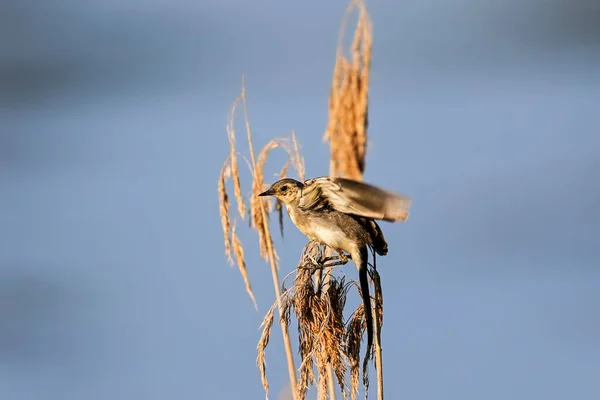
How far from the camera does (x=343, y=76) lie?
3795mm

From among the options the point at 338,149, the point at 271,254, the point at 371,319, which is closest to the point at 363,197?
the point at 371,319

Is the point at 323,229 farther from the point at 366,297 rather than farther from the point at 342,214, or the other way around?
the point at 366,297

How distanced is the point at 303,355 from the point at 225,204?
0.77m

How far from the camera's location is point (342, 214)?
2.74m

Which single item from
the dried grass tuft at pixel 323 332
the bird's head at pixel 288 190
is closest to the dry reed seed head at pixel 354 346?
the dried grass tuft at pixel 323 332

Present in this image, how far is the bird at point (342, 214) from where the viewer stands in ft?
8.38

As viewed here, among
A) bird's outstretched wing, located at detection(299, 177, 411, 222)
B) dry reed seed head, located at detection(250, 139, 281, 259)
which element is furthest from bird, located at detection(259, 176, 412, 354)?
dry reed seed head, located at detection(250, 139, 281, 259)

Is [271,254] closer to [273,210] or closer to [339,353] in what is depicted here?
[273,210]

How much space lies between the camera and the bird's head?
2896 millimetres

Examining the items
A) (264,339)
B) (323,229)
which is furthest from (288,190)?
(264,339)

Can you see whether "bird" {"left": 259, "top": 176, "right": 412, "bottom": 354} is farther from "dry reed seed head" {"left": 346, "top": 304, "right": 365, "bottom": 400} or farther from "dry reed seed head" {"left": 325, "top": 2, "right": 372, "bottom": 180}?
"dry reed seed head" {"left": 325, "top": 2, "right": 372, "bottom": 180}

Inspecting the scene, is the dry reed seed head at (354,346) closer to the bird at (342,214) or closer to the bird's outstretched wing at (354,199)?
the bird at (342,214)

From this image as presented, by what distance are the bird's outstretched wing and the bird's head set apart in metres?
0.03

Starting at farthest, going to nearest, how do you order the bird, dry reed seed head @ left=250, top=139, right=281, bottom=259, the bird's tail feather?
dry reed seed head @ left=250, top=139, right=281, bottom=259
the bird
the bird's tail feather
